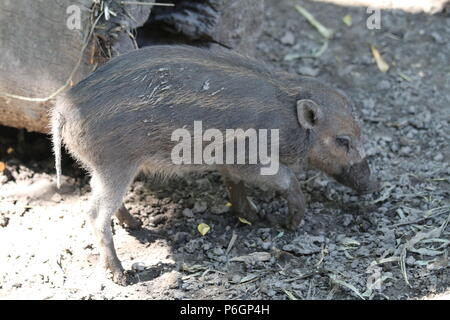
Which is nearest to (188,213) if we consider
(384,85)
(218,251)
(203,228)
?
(203,228)

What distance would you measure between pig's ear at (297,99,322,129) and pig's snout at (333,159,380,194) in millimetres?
477

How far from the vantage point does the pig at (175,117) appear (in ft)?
14.4

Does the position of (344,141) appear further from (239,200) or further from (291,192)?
(239,200)

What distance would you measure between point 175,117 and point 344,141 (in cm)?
126

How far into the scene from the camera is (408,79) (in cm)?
636

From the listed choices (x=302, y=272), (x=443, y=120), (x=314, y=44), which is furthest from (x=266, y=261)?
(x=314, y=44)

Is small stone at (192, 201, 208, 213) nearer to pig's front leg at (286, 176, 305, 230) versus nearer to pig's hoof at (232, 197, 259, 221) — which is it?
pig's hoof at (232, 197, 259, 221)

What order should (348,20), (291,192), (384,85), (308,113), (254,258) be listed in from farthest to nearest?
1. (348,20)
2. (384,85)
3. (291,192)
4. (308,113)
5. (254,258)

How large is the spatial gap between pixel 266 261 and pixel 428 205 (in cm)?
124

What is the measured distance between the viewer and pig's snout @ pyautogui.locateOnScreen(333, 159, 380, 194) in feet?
16.9

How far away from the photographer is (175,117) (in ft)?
14.7

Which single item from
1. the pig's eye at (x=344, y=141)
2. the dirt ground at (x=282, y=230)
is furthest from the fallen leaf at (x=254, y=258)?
the pig's eye at (x=344, y=141)

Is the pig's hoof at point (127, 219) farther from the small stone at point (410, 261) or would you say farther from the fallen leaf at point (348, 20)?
the fallen leaf at point (348, 20)
